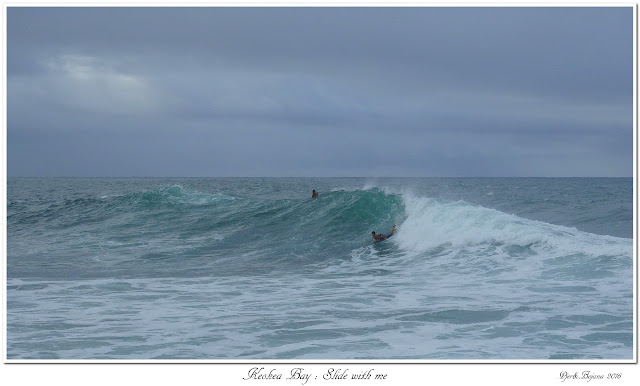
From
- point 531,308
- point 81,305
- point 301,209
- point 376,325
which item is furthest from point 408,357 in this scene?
point 301,209

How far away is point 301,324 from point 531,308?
377 cm

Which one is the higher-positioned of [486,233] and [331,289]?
[486,233]

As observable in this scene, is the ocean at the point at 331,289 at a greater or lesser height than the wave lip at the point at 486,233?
lesser

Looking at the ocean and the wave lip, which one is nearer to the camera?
the ocean

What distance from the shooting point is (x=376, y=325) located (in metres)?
9.78

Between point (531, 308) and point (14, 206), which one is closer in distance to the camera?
point (531, 308)

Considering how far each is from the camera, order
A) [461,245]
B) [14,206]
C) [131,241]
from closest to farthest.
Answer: [461,245] < [131,241] < [14,206]

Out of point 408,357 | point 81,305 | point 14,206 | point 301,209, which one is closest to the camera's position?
point 408,357

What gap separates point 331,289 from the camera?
510 inches

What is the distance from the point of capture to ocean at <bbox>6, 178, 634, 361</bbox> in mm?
8836

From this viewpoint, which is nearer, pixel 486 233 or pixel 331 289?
pixel 331 289

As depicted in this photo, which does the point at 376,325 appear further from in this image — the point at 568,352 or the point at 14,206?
the point at 14,206

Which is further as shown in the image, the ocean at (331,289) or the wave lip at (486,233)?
the wave lip at (486,233)

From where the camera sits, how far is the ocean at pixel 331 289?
8836 millimetres
